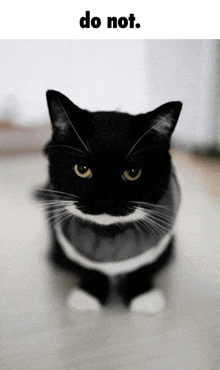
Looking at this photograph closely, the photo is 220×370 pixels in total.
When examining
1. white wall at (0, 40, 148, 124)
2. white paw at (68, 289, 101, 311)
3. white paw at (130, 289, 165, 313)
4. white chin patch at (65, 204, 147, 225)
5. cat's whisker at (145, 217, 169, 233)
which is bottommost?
white paw at (130, 289, 165, 313)

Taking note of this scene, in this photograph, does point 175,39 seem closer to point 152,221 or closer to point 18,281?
point 152,221

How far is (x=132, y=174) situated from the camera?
74cm

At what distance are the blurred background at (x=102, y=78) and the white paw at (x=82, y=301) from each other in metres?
0.35

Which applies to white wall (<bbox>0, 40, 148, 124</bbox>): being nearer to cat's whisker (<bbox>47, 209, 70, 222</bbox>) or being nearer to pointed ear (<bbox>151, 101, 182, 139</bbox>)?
pointed ear (<bbox>151, 101, 182, 139</bbox>)

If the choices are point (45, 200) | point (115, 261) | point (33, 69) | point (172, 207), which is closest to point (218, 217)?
point (172, 207)

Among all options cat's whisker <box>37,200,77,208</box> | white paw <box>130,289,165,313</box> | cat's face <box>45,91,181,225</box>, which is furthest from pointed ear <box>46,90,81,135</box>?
white paw <box>130,289,165,313</box>

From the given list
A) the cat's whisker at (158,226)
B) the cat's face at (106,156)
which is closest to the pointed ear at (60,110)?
the cat's face at (106,156)

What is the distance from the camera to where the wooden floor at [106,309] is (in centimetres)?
67

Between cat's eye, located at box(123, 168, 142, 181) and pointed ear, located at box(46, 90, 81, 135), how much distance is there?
0.16 meters

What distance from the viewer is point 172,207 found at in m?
0.79

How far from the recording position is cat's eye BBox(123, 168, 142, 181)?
733mm

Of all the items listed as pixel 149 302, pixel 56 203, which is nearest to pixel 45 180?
pixel 56 203

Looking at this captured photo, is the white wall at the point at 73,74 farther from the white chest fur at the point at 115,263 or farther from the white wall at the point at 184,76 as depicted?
the white chest fur at the point at 115,263

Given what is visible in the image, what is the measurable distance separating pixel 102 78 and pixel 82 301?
515 mm
